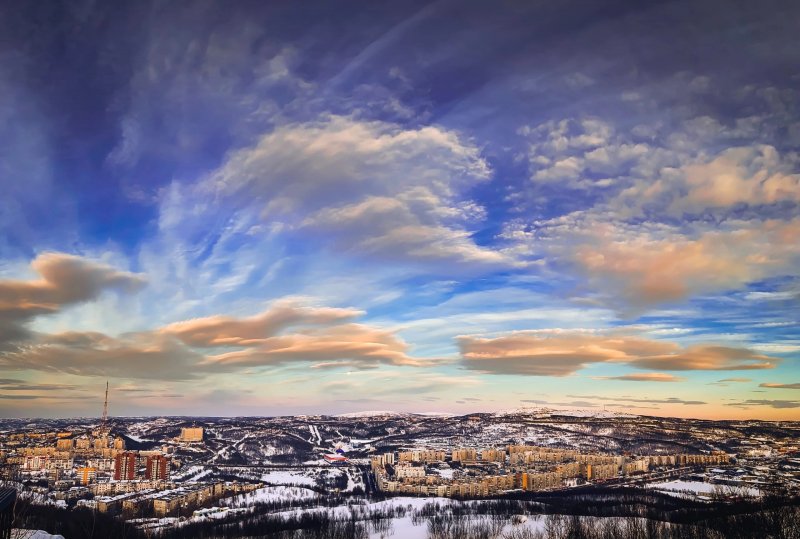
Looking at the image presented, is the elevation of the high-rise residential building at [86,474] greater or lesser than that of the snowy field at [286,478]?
greater

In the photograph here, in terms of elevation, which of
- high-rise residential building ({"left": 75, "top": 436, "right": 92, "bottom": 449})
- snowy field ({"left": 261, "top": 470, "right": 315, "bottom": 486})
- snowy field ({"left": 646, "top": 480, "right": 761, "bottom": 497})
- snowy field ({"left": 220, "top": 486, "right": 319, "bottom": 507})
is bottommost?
snowy field ({"left": 261, "top": 470, "right": 315, "bottom": 486})

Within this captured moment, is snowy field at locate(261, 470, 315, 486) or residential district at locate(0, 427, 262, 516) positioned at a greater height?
residential district at locate(0, 427, 262, 516)

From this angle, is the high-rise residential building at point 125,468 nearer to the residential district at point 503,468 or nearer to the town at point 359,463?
the town at point 359,463

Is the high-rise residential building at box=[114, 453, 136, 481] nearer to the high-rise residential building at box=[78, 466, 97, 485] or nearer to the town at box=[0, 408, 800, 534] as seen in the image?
the town at box=[0, 408, 800, 534]

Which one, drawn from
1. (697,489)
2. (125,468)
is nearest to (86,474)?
(125,468)

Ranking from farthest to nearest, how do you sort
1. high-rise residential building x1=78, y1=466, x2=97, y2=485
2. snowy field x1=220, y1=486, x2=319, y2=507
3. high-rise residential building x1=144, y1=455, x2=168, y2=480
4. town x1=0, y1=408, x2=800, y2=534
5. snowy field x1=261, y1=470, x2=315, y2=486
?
snowy field x1=261, y1=470, x2=315, y2=486
high-rise residential building x1=144, y1=455, x2=168, y2=480
high-rise residential building x1=78, y1=466, x2=97, y2=485
snowy field x1=220, y1=486, x2=319, y2=507
town x1=0, y1=408, x2=800, y2=534

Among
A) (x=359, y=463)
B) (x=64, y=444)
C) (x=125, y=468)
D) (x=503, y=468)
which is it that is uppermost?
(x=64, y=444)

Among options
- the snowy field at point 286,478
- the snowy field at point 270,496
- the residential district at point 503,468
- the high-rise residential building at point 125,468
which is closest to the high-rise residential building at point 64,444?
the high-rise residential building at point 125,468

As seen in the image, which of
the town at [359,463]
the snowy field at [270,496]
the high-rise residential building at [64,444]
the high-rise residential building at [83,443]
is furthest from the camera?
the high-rise residential building at [83,443]

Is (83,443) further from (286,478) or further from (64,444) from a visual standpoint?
(286,478)

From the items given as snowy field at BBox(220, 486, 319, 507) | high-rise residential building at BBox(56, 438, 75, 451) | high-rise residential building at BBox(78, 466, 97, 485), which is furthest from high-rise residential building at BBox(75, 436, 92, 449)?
snowy field at BBox(220, 486, 319, 507)

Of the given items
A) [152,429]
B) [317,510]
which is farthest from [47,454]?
[317,510]
